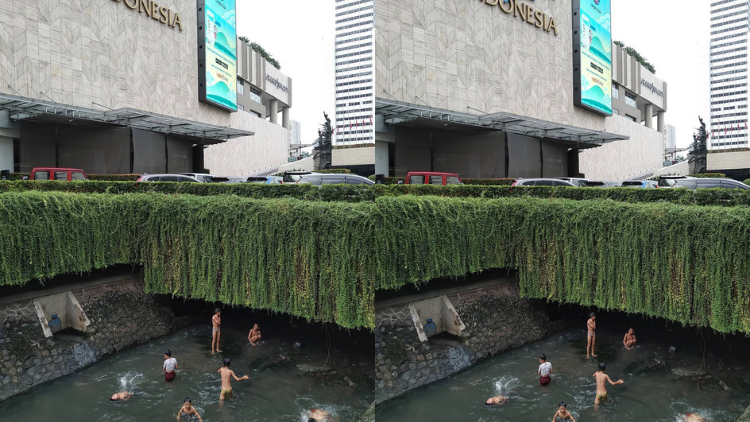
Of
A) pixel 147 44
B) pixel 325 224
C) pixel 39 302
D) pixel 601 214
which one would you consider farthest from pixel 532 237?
pixel 147 44

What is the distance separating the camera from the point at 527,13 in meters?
37.3

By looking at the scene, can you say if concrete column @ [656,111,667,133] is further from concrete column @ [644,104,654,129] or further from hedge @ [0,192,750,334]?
hedge @ [0,192,750,334]

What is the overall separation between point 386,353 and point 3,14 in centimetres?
2780

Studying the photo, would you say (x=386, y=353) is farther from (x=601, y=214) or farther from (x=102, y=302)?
(x=102, y=302)

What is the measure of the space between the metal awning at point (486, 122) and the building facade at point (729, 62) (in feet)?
197

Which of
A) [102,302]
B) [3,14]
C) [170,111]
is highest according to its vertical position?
[3,14]

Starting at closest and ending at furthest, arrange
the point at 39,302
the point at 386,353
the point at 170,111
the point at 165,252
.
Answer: the point at 386,353 → the point at 39,302 → the point at 165,252 → the point at 170,111

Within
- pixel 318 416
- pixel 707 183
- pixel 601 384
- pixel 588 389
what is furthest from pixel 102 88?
pixel 707 183

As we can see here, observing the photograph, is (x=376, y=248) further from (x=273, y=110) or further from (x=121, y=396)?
(x=273, y=110)

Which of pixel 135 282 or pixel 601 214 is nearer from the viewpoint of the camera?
pixel 601 214

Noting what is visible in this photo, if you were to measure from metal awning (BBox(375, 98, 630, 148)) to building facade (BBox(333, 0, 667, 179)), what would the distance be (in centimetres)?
7

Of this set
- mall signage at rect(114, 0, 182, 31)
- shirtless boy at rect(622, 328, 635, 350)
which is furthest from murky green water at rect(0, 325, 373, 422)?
mall signage at rect(114, 0, 182, 31)

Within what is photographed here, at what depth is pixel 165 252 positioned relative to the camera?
15477 mm

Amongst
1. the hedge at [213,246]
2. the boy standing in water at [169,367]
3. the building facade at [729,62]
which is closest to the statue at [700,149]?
the building facade at [729,62]
